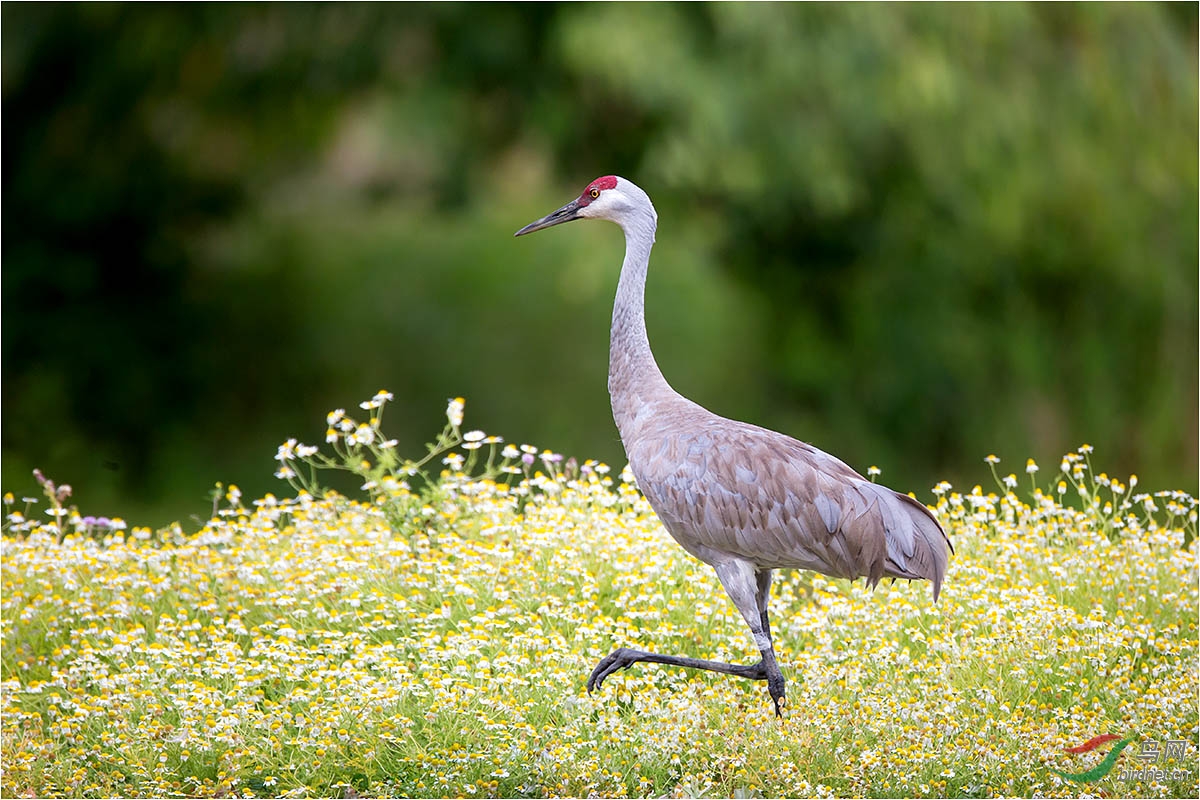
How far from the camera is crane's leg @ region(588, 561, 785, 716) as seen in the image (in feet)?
11.8

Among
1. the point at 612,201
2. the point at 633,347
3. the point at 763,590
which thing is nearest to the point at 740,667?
the point at 763,590

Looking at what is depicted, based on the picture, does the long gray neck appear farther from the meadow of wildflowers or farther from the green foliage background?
the green foliage background

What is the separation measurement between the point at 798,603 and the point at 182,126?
5236 mm

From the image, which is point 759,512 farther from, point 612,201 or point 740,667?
point 612,201

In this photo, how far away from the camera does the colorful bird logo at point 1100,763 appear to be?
377 centimetres

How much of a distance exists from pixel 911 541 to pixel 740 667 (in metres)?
0.56

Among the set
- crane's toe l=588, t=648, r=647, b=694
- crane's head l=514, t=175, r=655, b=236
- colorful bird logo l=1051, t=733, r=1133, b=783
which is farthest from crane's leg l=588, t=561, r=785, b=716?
crane's head l=514, t=175, r=655, b=236

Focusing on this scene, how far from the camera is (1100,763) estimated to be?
12.5 feet

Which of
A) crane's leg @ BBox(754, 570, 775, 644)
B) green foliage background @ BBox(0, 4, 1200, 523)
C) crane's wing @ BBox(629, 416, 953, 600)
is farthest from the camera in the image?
green foliage background @ BBox(0, 4, 1200, 523)

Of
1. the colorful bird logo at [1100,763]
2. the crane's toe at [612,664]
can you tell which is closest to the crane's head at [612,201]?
the crane's toe at [612,664]

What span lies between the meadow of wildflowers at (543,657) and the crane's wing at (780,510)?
526 millimetres

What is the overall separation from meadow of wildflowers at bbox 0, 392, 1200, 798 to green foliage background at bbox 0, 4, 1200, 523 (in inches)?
103

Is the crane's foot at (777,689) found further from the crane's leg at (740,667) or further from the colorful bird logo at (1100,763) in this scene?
the colorful bird logo at (1100,763)

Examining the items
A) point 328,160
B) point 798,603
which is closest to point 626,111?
point 328,160
